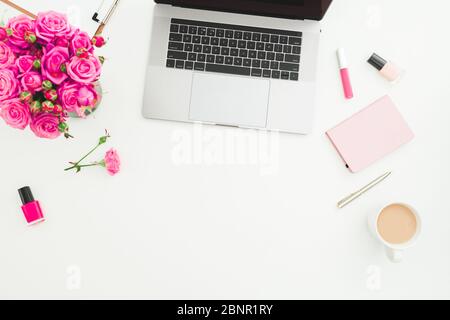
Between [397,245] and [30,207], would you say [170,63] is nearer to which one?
[30,207]

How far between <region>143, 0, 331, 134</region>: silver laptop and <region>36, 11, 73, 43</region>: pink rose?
0.96 feet

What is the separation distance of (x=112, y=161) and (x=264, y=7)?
0.50 meters

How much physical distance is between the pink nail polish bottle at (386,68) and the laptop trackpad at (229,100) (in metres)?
0.27

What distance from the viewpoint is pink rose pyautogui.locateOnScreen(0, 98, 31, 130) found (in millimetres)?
660

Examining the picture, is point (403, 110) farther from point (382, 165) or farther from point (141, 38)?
point (141, 38)

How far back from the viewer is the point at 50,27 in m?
0.65

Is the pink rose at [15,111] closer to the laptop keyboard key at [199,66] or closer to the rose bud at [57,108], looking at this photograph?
the rose bud at [57,108]

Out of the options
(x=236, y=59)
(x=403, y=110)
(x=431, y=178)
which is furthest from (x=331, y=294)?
(x=236, y=59)

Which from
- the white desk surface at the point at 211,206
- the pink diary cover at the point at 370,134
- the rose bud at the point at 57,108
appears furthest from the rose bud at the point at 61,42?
the pink diary cover at the point at 370,134

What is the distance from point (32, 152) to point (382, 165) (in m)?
0.84

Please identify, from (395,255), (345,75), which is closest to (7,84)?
(345,75)

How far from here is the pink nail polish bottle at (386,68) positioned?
954 mm

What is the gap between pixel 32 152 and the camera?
94 cm
